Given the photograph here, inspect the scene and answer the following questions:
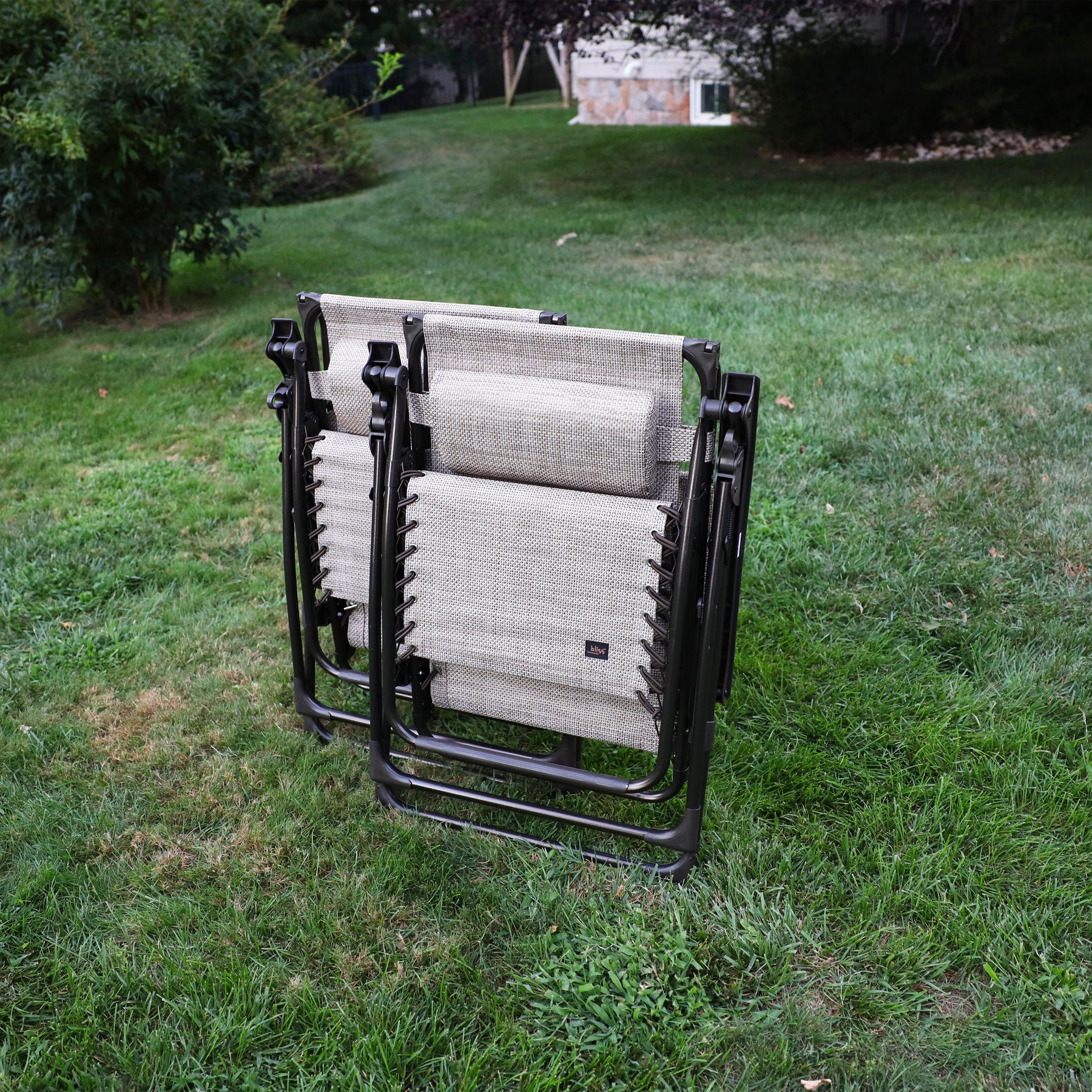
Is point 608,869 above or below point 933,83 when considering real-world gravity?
below

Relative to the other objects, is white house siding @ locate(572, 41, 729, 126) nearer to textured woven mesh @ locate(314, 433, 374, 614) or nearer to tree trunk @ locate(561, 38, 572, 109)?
tree trunk @ locate(561, 38, 572, 109)

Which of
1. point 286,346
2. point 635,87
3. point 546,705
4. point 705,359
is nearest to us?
point 705,359

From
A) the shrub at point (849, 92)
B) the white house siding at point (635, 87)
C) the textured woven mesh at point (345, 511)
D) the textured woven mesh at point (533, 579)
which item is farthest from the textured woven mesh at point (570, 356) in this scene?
the white house siding at point (635, 87)

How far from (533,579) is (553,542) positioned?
0.34ft

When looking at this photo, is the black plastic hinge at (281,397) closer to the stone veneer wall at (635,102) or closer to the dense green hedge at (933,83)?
the dense green hedge at (933,83)

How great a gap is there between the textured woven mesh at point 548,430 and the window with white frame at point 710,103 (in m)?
15.3

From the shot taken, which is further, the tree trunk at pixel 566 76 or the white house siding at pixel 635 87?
the tree trunk at pixel 566 76

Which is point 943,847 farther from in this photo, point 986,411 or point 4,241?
point 4,241

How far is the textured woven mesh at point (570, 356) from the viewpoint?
→ 1.91 meters

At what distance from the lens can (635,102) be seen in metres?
17.5

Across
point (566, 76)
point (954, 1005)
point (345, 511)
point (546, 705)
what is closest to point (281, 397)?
point (345, 511)

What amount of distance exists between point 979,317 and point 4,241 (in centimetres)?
672

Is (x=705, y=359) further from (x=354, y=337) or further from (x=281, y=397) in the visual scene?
(x=281, y=397)

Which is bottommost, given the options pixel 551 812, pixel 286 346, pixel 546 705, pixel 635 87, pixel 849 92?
pixel 551 812
